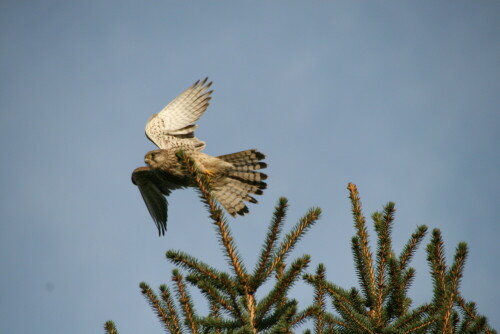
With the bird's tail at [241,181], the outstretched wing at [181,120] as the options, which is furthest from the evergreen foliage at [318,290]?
the outstretched wing at [181,120]

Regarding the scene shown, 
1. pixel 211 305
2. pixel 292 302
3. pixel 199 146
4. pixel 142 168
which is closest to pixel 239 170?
pixel 199 146

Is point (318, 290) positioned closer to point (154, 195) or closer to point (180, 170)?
point (180, 170)

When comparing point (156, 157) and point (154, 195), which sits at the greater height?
point (156, 157)

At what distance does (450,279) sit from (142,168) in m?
5.75

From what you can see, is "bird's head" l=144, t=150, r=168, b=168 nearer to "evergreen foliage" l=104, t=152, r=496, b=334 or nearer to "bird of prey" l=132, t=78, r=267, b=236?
"bird of prey" l=132, t=78, r=267, b=236

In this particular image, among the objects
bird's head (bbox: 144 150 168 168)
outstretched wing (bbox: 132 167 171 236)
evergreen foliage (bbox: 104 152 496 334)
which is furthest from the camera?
outstretched wing (bbox: 132 167 171 236)

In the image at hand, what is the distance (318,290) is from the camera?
3857 mm

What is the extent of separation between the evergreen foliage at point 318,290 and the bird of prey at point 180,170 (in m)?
4.17

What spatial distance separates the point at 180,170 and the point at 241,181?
1.10m

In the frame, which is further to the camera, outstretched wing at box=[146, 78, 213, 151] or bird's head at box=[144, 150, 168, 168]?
outstretched wing at box=[146, 78, 213, 151]

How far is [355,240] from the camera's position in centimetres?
398

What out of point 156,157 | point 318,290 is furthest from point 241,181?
point 318,290

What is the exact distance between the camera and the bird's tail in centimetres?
822

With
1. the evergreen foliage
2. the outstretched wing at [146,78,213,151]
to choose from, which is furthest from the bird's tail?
the evergreen foliage
